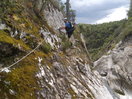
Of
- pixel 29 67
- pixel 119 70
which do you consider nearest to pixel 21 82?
pixel 29 67

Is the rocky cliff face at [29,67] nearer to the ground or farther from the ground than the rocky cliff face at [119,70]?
farther from the ground

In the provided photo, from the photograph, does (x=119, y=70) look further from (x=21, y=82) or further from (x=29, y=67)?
(x=21, y=82)

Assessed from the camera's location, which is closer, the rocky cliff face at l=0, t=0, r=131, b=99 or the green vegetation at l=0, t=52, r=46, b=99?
the green vegetation at l=0, t=52, r=46, b=99

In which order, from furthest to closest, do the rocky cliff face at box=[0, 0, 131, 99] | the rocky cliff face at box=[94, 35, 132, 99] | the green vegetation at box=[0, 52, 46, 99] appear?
the rocky cliff face at box=[94, 35, 132, 99]
the rocky cliff face at box=[0, 0, 131, 99]
the green vegetation at box=[0, 52, 46, 99]

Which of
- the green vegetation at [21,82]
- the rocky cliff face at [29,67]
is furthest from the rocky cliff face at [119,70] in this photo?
the green vegetation at [21,82]

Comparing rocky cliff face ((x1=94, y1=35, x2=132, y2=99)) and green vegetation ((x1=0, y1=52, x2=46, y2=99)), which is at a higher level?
green vegetation ((x1=0, y1=52, x2=46, y2=99))

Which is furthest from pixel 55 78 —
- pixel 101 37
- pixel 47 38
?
pixel 101 37

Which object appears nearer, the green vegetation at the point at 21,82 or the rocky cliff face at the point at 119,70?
the green vegetation at the point at 21,82

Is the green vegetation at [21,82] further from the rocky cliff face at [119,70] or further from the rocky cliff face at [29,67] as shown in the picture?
the rocky cliff face at [119,70]

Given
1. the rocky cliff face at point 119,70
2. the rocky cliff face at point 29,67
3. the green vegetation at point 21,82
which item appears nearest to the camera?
the green vegetation at point 21,82

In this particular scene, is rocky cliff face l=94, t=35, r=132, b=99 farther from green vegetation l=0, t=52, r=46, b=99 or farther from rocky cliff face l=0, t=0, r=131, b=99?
green vegetation l=0, t=52, r=46, b=99

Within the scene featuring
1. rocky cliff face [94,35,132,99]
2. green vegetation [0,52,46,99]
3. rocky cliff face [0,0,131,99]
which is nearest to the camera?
green vegetation [0,52,46,99]

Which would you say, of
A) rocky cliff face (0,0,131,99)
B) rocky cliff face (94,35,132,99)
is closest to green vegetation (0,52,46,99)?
rocky cliff face (0,0,131,99)

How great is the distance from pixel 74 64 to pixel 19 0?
6.84 metres
